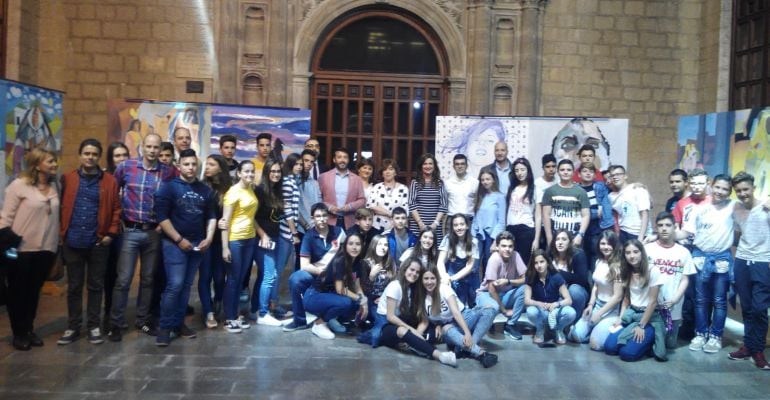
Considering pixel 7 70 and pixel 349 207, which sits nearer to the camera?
pixel 349 207

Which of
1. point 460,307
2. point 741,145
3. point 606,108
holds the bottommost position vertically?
point 460,307

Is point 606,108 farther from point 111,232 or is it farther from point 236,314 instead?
point 111,232

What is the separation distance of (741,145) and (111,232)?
21.2 ft

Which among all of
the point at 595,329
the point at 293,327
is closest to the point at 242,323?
the point at 293,327

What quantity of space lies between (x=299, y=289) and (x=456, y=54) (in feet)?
18.2

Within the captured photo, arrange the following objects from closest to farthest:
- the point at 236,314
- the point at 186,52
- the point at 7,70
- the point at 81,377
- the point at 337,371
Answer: the point at 81,377 → the point at 337,371 → the point at 236,314 → the point at 7,70 → the point at 186,52

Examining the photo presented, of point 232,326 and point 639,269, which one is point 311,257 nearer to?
point 232,326

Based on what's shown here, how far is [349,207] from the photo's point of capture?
7.32m

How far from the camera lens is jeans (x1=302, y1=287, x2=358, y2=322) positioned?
6.36m

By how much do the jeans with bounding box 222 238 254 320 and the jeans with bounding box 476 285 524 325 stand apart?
2229 millimetres

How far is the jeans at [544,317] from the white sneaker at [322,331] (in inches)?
71.9

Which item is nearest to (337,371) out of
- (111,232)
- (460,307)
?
(460,307)

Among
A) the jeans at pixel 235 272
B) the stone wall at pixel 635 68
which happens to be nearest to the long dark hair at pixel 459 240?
the jeans at pixel 235 272

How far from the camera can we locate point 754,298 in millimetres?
5859
